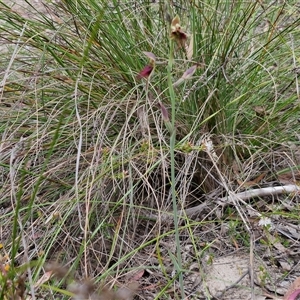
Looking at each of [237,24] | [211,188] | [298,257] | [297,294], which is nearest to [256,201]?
[211,188]

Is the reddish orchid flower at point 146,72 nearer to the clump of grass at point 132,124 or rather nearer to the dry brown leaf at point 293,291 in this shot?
the clump of grass at point 132,124

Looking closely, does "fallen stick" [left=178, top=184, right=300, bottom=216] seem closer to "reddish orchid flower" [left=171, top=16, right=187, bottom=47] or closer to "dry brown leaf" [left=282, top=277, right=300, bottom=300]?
"dry brown leaf" [left=282, top=277, right=300, bottom=300]

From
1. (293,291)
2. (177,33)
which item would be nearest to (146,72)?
(177,33)

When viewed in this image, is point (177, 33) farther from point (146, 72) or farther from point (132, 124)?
point (132, 124)

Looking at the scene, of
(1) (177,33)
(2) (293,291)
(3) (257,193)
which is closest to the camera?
(1) (177,33)

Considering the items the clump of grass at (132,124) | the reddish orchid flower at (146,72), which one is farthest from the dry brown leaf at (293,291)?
the reddish orchid flower at (146,72)

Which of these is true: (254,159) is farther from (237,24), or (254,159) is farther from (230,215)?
(237,24)

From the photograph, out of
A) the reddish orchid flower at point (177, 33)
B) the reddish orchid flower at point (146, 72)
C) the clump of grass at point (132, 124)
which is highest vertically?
the reddish orchid flower at point (177, 33)

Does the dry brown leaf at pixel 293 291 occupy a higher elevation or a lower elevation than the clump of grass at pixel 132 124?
lower

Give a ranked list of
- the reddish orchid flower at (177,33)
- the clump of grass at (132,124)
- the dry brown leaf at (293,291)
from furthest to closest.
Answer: the clump of grass at (132,124)
the dry brown leaf at (293,291)
the reddish orchid flower at (177,33)
